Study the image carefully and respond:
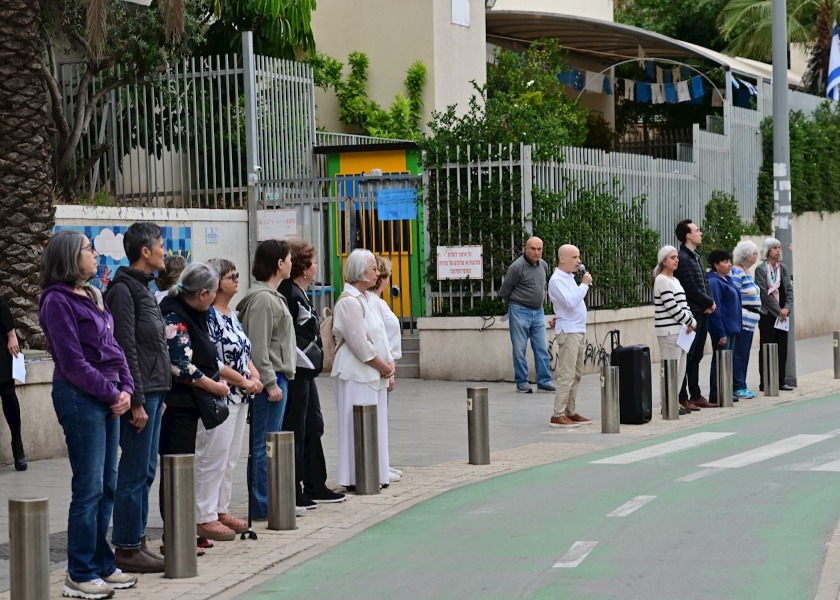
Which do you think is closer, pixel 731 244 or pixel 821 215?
pixel 731 244

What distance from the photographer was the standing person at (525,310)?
19641 millimetres

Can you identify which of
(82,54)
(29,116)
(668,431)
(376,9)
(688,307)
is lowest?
(668,431)

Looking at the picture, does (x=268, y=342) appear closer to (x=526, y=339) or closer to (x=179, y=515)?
(x=179, y=515)

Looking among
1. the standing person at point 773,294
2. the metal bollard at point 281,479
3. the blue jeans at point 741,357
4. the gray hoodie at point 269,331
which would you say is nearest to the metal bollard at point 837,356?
the standing person at point 773,294

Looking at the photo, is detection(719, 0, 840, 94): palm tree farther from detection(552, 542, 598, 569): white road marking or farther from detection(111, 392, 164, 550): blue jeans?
detection(111, 392, 164, 550): blue jeans

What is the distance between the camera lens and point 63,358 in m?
7.64

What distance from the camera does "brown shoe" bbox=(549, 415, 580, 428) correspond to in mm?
15641

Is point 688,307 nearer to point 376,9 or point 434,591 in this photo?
point 434,591

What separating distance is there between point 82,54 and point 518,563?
608 inches

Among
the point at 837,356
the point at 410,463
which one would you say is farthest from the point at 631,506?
the point at 837,356

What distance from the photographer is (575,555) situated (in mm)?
8586

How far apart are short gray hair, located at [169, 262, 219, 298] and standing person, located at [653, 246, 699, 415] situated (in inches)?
336

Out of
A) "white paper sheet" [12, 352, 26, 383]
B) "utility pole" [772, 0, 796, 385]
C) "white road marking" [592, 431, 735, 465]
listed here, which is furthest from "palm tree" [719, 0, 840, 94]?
"white paper sheet" [12, 352, 26, 383]

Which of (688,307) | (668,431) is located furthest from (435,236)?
(668,431)
